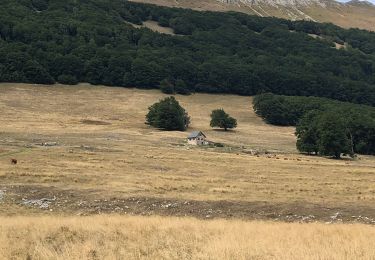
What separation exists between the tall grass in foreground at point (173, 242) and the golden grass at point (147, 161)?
43.0 ft

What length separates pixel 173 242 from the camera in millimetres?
14617

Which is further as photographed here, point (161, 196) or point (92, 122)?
point (92, 122)

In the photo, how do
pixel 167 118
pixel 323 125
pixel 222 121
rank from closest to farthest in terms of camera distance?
pixel 323 125, pixel 167 118, pixel 222 121

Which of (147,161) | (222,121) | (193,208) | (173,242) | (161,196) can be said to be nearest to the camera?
(173,242)

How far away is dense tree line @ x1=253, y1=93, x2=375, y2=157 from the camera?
8144cm

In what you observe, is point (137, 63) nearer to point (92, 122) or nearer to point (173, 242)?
point (92, 122)

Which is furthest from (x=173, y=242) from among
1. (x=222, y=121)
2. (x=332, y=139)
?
(x=222, y=121)

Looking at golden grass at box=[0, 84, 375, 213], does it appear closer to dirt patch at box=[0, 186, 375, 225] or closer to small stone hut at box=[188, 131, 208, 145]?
small stone hut at box=[188, 131, 208, 145]

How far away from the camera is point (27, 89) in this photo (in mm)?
130625

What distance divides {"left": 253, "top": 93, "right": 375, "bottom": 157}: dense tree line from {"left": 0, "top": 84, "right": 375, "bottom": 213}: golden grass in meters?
4.92

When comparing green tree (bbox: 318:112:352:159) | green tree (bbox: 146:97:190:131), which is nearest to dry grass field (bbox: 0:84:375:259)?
green tree (bbox: 146:97:190:131)

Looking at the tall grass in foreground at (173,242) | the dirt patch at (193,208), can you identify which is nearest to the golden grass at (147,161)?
the dirt patch at (193,208)

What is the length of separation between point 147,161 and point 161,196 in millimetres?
23332

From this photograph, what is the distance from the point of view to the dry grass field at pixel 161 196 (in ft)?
46.0
